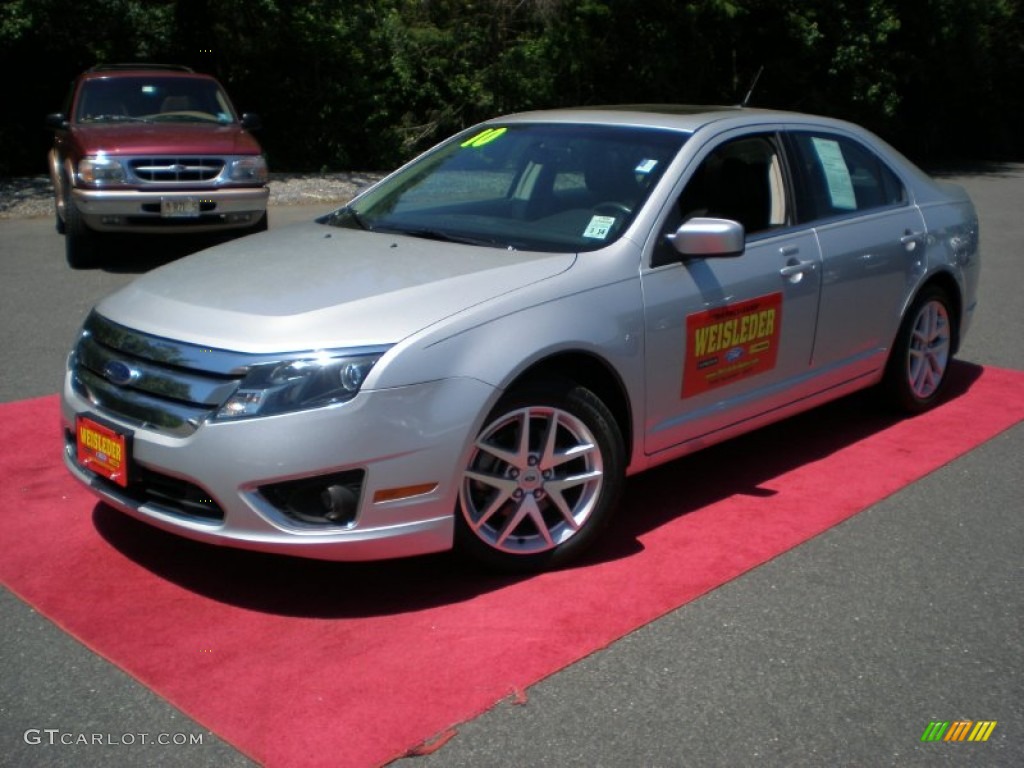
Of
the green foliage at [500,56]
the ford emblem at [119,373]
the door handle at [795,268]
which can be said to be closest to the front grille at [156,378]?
the ford emblem at [119,373]

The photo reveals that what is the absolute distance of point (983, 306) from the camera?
10.2 m

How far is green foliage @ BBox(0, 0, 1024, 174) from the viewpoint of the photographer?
22.4 metres

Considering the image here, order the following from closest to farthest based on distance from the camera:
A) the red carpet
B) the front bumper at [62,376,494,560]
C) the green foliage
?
1. the red carpet
2. the front bumper at [62,376,494,560]
3. the green foliage

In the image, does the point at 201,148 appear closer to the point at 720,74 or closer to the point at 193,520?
the point at 193,520

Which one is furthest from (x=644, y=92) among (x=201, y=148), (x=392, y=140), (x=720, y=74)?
(x=201, y=148)

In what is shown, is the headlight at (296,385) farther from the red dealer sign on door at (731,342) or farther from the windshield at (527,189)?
the red dealer sign on door at (731,342)

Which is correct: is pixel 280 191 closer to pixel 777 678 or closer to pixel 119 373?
pixel 119 373

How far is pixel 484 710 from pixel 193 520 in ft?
4.03

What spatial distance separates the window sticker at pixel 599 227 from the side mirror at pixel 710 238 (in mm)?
290

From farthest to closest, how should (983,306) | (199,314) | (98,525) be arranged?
1. (983,306)
2. (98,525)
3. (199,314)

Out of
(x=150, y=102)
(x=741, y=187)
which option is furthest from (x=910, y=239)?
(x=150, y=102)

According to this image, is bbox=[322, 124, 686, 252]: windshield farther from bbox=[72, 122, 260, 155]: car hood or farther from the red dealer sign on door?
bbox=[72, 122, 260, 155]: car hood

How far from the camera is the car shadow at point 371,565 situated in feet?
14.3

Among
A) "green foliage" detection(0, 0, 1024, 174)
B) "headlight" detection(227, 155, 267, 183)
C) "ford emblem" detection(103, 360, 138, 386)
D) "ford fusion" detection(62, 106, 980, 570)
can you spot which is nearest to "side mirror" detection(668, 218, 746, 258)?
"ford fusion" detection(62, 106, 980, 570)
